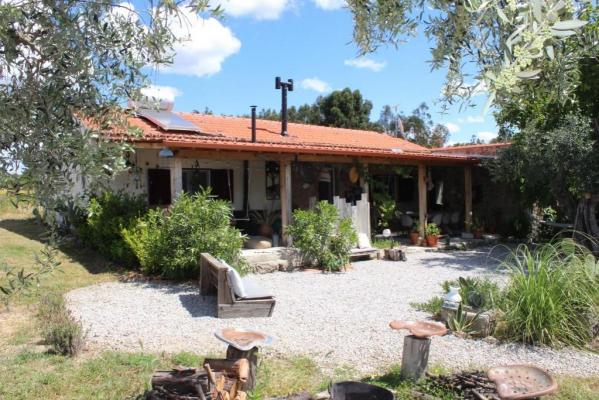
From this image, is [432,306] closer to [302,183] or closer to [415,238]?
[415,238]

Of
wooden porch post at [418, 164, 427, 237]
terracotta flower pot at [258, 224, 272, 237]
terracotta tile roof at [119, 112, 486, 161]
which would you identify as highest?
terracotta tile roof at [119, 112, 486, 161]

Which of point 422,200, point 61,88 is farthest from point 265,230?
point 61,88

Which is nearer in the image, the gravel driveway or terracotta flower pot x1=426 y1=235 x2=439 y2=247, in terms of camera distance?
the gravel driveway

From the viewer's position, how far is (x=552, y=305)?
550 centimetres

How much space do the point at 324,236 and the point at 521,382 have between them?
7.31m

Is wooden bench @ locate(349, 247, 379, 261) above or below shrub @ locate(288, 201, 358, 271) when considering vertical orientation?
below

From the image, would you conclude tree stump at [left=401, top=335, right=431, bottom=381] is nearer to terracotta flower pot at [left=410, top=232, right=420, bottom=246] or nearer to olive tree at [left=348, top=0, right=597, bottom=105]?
olive tree at [left=348, top=0, right=597, bottom=105]

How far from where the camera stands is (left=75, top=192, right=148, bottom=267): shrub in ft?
33.8

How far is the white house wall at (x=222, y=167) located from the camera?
12.4 m

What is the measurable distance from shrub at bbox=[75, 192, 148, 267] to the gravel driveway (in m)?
1.26

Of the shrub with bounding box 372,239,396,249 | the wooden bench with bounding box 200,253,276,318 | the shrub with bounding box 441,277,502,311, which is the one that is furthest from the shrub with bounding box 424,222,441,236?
the wooden bench with bounding box 200,253,276,318

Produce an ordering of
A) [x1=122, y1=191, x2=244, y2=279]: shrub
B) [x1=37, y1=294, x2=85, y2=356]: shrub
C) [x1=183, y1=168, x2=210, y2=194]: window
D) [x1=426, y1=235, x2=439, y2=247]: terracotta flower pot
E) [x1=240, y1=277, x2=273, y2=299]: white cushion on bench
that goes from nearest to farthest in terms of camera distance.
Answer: [x1=37, y1=294, x2=85, y2=356]: shrub → [x1=240, y1=277, x2=273, y2=299]: white cushion on bench → [x1=122, y1=191, x2=244, y2=279]: shrub → [x1=183, y1=168, x2=210, y2=194]: window → [x1=426, y1=235, x2=439, y2=247]: terracotta flower pot

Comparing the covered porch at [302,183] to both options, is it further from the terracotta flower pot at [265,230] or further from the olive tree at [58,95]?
the olive tree at [58,95]

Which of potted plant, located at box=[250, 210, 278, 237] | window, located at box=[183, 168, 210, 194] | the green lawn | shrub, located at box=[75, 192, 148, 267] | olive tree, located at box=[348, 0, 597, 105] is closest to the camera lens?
olive tree, located at box=[348, 0, 597, 105]
